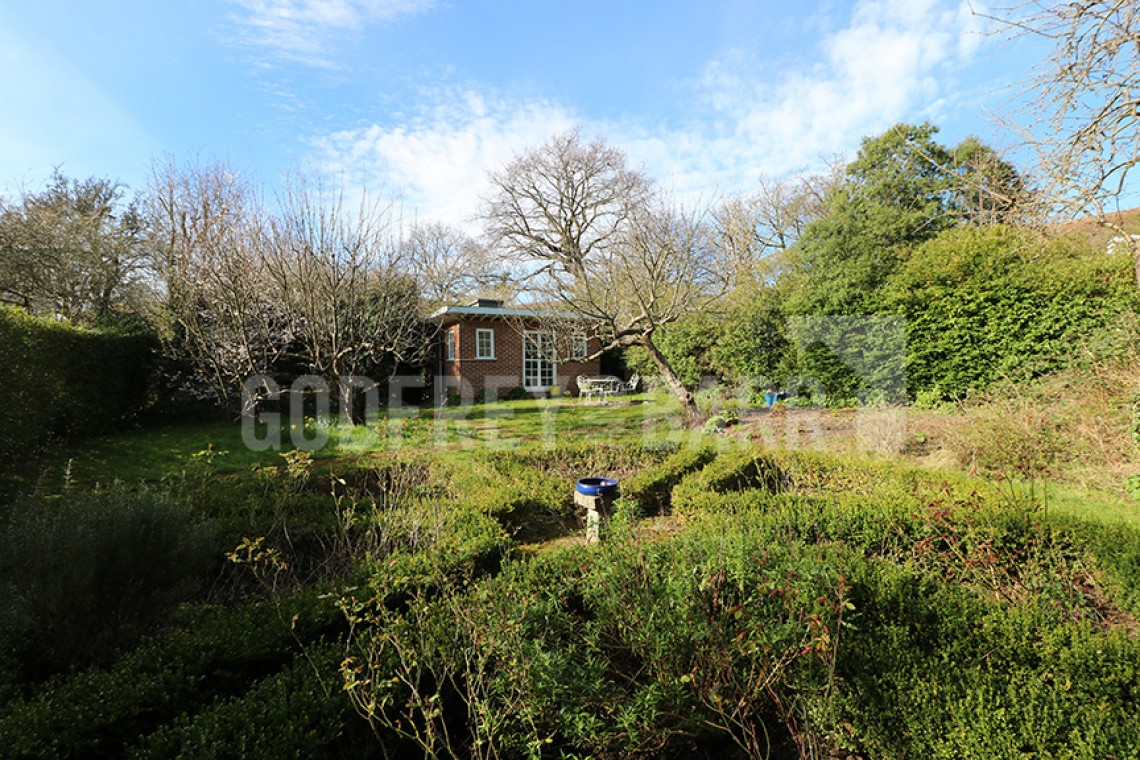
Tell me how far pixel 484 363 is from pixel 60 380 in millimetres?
10152

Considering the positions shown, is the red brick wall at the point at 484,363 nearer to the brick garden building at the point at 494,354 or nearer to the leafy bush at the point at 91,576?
the brick garden building at the point at 494,354

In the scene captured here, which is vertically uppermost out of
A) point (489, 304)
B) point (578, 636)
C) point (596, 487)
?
point (489, 304)

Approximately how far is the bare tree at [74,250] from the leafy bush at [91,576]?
13.6 metres

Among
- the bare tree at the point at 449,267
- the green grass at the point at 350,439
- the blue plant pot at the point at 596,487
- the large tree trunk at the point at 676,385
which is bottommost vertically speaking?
the blue plant pot at the point at 596,487

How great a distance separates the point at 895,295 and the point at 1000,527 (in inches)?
355

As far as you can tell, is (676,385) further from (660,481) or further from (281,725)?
(281,725)

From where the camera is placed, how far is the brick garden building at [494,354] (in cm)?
1606

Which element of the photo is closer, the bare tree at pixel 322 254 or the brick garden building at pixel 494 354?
the bare tree at pixel 322 254

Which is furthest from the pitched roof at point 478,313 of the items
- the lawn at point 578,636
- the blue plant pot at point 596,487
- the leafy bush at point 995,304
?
the lawn at point 578,636

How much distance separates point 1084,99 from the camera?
5730 millimetres

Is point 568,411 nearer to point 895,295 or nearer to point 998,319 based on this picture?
point 895,295

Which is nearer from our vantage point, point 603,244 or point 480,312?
point 603,244

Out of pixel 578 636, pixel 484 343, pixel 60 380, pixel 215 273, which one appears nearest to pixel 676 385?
pixel 484 343

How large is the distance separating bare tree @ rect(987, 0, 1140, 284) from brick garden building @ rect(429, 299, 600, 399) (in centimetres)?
1114
